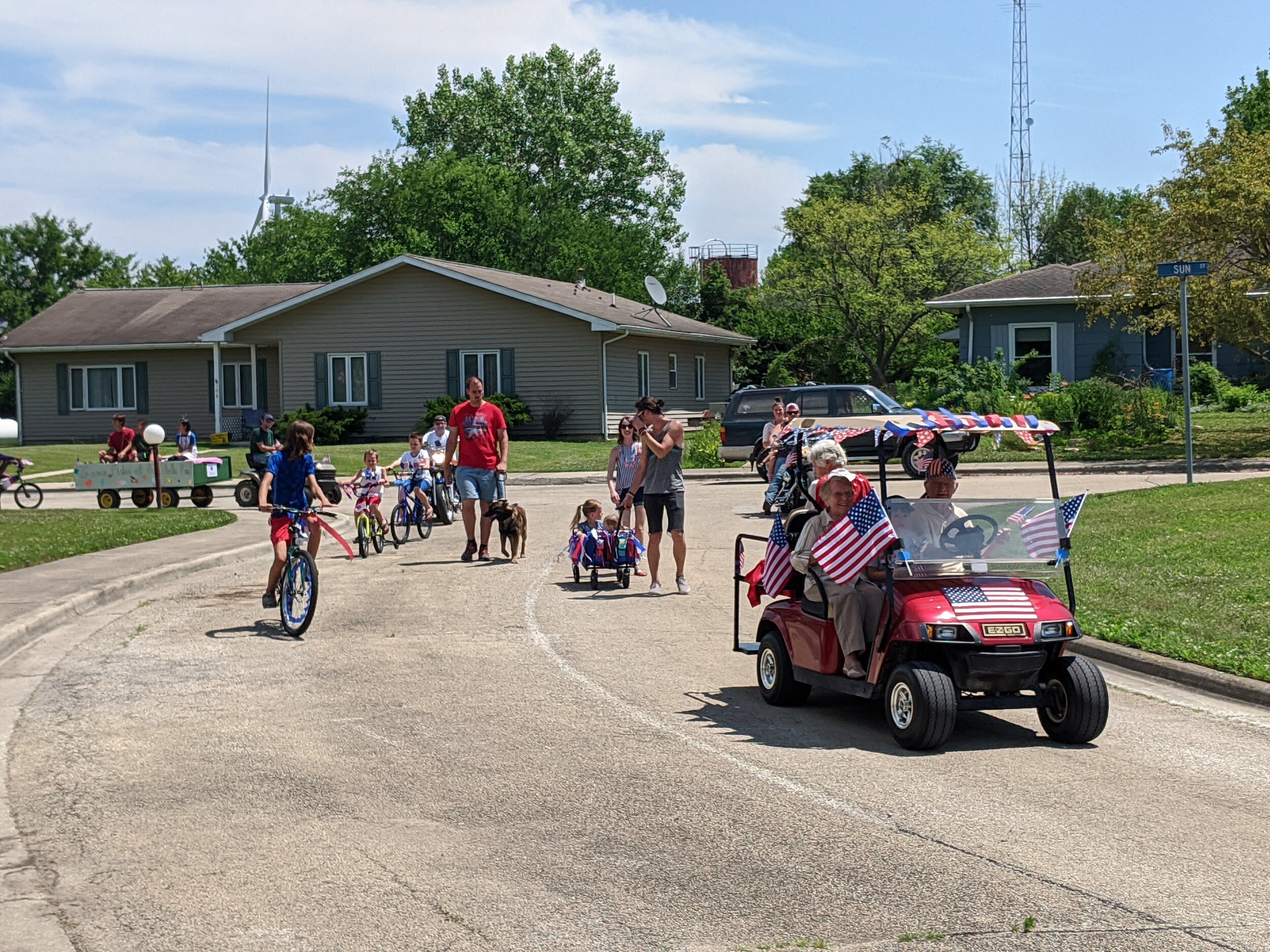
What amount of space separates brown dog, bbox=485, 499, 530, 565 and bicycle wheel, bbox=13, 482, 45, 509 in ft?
45.6

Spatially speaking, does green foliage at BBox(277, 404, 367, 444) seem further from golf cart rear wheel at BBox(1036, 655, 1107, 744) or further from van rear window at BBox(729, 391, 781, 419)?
golf cart rear wheel at BBox(1036, 655, 1107, 744)

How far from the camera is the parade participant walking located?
46.3 ft

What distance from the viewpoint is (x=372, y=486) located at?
18656 mm

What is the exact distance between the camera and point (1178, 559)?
1470 centimetres

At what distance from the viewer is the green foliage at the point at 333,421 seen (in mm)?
41969

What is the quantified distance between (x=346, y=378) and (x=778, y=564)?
3666 cm

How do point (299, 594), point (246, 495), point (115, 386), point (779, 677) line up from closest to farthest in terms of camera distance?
1. point (779, 677)
2. point (299, 594)
3. point (246, 495)
4. point (115, 386)

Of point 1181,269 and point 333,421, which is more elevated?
point 1181,269

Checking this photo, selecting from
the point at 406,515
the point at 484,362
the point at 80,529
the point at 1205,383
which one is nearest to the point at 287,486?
the point at 406,515

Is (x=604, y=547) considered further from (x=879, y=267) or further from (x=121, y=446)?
(x=879, y=267)

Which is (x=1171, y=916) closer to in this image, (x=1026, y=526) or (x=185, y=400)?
(x=1026, y=526)

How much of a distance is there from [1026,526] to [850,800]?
2556mm

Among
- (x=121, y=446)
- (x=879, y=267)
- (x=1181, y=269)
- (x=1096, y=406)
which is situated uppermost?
(x=879, y=267)

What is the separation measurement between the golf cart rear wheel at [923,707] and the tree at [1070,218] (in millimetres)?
70906
